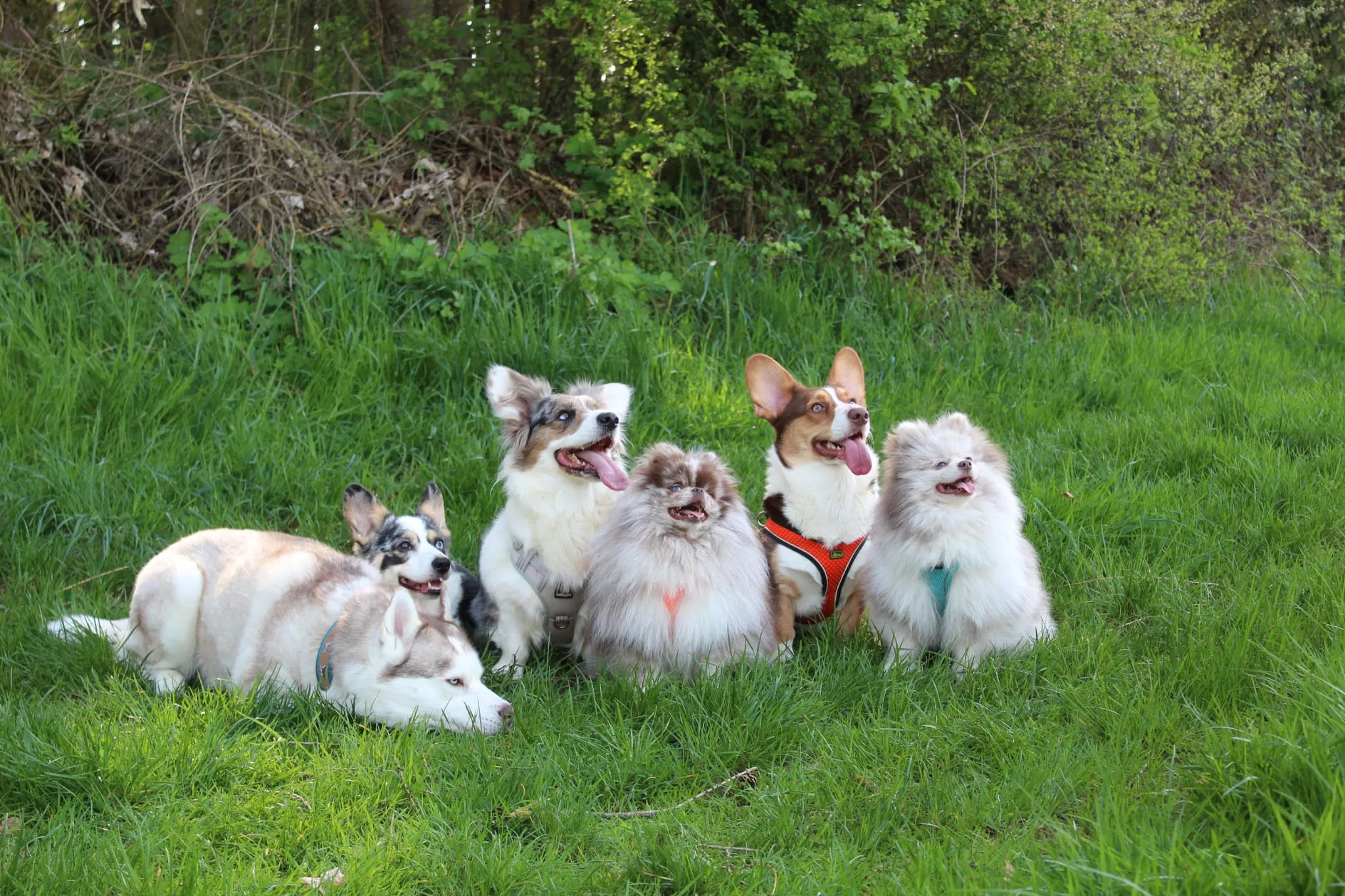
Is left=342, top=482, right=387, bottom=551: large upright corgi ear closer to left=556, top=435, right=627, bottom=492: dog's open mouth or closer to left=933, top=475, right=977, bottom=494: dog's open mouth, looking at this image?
left=556, top=435, right=627, bottom=492: dog's open mouth

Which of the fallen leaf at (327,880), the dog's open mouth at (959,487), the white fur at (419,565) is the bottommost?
the fallen leaf at (327,880)

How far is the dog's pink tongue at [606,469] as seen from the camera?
194 inches

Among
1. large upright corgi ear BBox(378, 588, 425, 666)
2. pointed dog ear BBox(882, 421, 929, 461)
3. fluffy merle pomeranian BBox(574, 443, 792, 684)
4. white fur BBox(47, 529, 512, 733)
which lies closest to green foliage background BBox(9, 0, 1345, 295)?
pointed dog ear BBox(882, 421, 929, 461)

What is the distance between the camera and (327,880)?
325 cm

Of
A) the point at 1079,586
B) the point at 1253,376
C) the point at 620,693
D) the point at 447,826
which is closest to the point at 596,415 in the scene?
the point at 620,693

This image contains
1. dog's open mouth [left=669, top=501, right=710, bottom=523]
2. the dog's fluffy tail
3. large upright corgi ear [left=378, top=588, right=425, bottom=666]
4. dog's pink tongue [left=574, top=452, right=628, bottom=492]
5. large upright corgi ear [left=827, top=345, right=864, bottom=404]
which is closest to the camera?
large upright corgi ear [left=378, top=588, right=425, bottom=666]

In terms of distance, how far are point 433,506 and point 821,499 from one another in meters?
1.89

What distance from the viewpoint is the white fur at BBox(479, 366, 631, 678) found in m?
4.93

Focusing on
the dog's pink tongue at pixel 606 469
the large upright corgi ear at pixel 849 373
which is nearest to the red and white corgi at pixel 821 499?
the large upright corgi ear at pixel 849 373

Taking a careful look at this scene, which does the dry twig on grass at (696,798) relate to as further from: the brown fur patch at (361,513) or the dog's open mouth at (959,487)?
the brown fur patch at (361,513)

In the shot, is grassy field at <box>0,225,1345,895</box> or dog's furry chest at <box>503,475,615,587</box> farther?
dog's furry chest at <box>503,475,615,587</box>

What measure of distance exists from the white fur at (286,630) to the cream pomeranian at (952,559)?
1.64 metres

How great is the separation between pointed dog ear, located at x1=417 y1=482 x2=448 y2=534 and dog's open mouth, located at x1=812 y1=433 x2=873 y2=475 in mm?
1856

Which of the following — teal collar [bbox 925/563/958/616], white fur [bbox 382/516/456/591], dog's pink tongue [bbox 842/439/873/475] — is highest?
dog's pink tongue [bbox 842/439/873/475]
